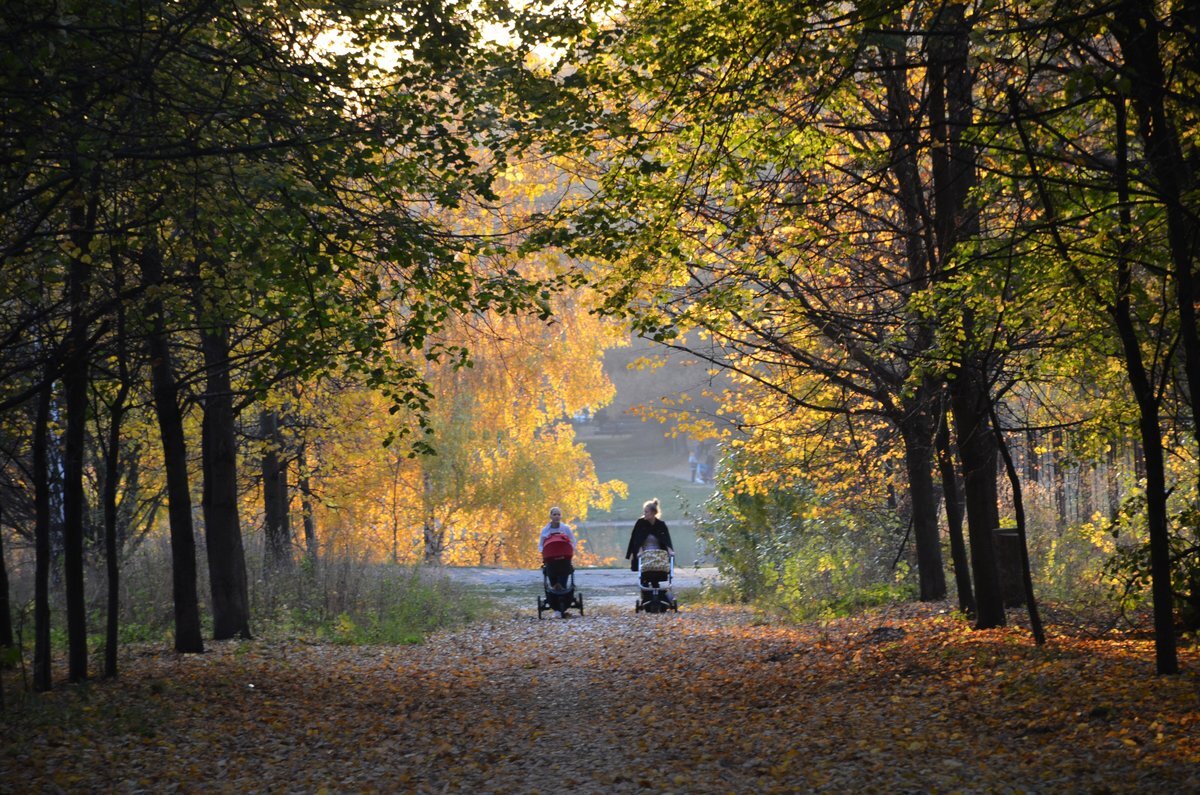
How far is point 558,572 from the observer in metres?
17.9

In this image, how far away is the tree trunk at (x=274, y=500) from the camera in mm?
16141

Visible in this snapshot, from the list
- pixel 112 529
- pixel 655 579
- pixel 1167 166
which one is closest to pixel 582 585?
pixel 655 579

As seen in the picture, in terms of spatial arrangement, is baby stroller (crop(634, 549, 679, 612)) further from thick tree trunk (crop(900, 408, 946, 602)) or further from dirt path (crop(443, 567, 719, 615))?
thick tree trunk (crop(900, 408, 946, 602))

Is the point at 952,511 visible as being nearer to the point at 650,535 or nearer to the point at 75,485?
the point at 650,535

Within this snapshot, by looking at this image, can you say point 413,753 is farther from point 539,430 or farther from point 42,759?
point 539,430

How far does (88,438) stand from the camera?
14945 mm

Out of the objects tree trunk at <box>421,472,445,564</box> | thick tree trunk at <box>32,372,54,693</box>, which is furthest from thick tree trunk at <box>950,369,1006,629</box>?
tree trunk at <box>421,472,445,564</box>

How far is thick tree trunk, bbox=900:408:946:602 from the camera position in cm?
1263

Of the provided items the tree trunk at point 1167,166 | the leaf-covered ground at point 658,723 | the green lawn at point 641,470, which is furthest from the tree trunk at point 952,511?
the green lawn at point 641,470

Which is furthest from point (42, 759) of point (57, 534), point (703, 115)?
point (57, 534)

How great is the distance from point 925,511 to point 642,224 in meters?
6.11

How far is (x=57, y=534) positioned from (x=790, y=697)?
1430cm

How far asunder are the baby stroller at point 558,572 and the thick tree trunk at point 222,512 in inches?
231

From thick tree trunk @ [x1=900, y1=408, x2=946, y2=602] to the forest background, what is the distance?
6 centimetres
